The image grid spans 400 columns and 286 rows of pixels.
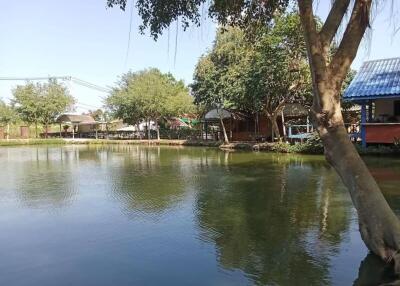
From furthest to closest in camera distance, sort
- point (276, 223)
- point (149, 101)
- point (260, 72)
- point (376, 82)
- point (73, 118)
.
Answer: point (73, 118) → point (149, 101) → point (260, 72) → point (376, 82) → point (276, 223)

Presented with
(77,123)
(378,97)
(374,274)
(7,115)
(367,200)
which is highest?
(7,115)

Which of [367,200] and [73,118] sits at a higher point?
[73,118]

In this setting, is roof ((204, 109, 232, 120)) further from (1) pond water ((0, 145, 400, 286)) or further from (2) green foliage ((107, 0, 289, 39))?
(2) green foliage ((107, 0, 289, 39))

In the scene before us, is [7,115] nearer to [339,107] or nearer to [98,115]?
[98,115]

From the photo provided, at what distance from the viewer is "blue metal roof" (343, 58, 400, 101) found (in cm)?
2000

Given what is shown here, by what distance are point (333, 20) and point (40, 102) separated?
4978cm

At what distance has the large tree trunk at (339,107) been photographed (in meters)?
6.10

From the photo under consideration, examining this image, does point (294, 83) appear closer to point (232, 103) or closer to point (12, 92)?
point (232, 103)

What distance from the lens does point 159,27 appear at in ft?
26.3

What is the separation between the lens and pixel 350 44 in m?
6.28

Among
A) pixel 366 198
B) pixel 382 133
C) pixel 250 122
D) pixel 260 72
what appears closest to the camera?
pixel 366 198

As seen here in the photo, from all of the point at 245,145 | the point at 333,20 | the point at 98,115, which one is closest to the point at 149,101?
the point at 245,145

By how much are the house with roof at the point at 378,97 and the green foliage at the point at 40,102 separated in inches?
1521

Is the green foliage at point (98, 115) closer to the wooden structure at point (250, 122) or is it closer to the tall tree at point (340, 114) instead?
the wooden structure at point (250, 122)
